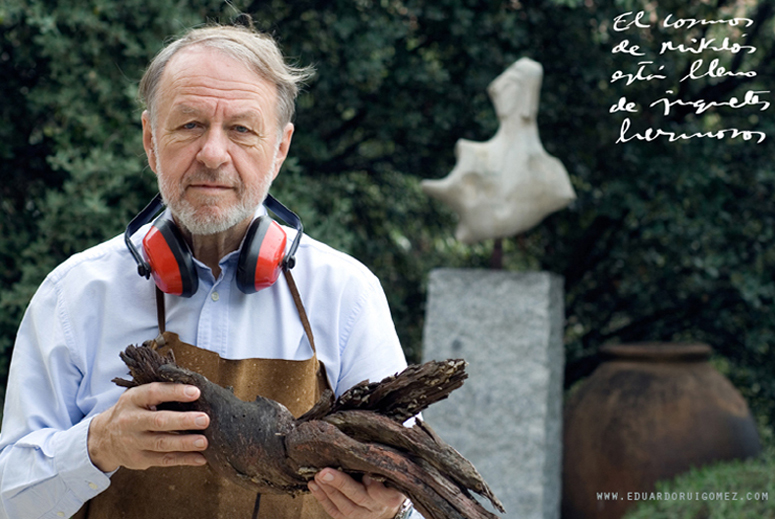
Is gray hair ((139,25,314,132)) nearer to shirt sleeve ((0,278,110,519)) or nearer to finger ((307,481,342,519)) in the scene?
shirt sleeve ((0,278,110,519))

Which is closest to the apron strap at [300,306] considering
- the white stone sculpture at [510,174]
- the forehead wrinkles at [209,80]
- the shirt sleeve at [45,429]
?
the forehead wrinkles at [209,80]

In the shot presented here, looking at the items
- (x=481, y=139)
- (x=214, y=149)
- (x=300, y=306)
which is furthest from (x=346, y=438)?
(x=481, y=139)

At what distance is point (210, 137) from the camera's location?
5.47ft

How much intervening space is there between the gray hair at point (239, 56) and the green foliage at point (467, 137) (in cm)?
259

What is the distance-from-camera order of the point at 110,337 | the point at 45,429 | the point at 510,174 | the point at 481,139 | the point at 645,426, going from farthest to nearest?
1. the point at 481,139
2. the point at 645,426
3. the point at 510,174
4. the point at 110,337
5. the point at 45,429

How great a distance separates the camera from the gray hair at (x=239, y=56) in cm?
171

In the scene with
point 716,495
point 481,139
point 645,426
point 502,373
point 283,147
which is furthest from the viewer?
point 481,139

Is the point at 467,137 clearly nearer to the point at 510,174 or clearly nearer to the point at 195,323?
the point at 510,174

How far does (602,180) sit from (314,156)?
210cm

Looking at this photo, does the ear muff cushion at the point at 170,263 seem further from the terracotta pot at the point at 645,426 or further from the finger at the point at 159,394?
the terracotta pot at the point at 645,426

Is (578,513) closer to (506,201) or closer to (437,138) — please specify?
(506,201)

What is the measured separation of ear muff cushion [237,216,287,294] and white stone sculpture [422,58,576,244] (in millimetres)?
2916

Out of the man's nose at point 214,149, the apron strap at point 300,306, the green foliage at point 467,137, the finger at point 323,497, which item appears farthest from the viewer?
the green foliage at point 467,137

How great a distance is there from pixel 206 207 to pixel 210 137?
149 mm
